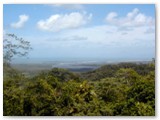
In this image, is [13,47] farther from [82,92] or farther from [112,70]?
[112,70]

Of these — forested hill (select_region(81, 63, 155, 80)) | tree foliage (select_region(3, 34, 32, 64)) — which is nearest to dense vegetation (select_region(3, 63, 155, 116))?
forested hill (select_region(81, 63, 155, 80))

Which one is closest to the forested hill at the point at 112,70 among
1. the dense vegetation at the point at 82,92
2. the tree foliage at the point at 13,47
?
the dense vegetation at the point at 82,92

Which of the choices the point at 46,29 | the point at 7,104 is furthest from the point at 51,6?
→ the point at 7,104

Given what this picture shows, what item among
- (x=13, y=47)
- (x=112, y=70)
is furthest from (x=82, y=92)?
(x=13, y=47)

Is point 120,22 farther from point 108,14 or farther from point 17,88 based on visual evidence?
point 17,88

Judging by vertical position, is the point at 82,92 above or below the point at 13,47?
below

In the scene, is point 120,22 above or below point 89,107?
above

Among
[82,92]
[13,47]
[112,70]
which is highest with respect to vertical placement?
[13,47]
